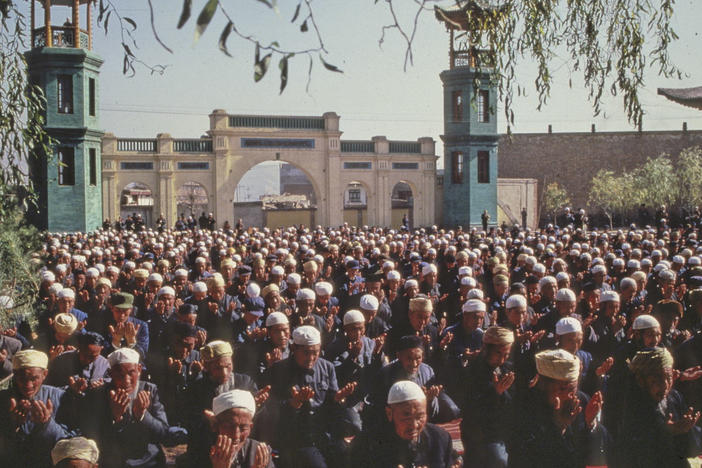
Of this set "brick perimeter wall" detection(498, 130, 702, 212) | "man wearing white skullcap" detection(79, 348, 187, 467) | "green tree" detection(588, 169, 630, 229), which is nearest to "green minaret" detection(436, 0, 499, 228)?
"green tree" detection(588, 169, 630, 229)

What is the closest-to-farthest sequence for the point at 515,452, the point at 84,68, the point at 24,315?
the point at 515,452 < the point at 24,315 < the point at 84,68

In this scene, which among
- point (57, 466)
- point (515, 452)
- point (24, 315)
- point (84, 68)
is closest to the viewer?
point (57, 466)

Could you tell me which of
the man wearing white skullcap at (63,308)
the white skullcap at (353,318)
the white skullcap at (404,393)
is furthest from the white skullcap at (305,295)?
the white skullcap at (404,393)

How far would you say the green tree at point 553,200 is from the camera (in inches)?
2115

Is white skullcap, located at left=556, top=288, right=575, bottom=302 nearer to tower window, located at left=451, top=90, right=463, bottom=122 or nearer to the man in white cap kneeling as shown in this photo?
the man in white cap kneeling

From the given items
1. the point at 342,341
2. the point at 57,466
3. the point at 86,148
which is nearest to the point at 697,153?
the point at 86,148

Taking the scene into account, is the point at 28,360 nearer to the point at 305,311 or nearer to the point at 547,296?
the point at 305,311

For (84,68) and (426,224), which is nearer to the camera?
(84,68)

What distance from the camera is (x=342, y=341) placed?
7.25 m

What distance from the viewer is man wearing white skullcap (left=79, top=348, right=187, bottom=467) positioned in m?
5.22

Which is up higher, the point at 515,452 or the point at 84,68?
the point at 84,68

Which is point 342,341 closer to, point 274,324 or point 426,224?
point 274,324

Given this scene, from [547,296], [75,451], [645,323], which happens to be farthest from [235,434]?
[547,296]

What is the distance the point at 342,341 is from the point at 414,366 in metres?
1.29
